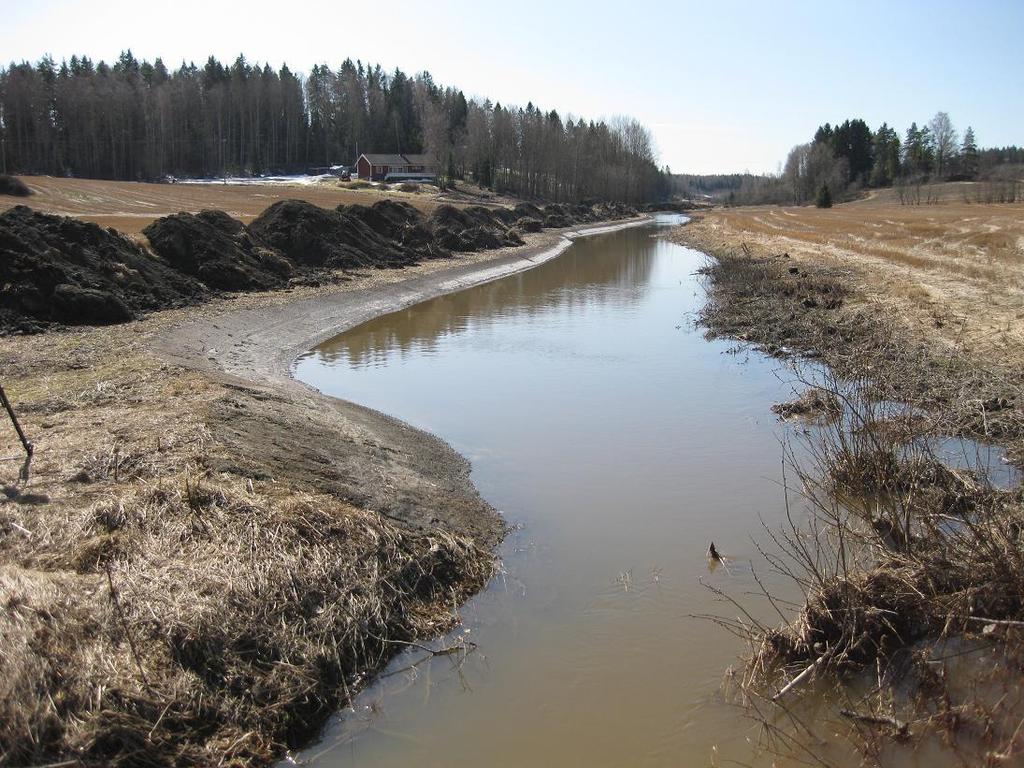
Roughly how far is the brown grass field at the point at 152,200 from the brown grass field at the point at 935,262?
26343 millimetres

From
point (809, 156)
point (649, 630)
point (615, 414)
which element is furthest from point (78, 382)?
point (809, 156)

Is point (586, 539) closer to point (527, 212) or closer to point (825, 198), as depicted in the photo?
point (527, 212)

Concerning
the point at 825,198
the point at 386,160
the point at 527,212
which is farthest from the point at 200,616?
the point at 386,160

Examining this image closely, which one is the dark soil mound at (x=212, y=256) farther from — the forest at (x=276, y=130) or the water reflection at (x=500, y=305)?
the forest at (x=276, y=130)

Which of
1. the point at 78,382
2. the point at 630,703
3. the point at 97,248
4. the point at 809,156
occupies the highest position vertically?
the point at 809,156

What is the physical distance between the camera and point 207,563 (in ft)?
22.4

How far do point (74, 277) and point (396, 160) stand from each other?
9725cm

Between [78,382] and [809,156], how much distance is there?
133 metres

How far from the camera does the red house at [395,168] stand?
10975 centimetres

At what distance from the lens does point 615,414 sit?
14.9 meters

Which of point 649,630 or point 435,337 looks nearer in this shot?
point 649,630

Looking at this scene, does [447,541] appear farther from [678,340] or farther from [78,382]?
[678,340]

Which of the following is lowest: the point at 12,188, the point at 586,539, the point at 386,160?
the point at 586,539

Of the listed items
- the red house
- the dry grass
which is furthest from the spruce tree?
the dry grass
